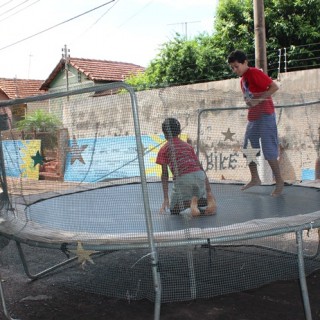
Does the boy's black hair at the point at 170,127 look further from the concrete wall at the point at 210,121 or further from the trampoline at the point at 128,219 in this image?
the trampoline at the point at 128,219

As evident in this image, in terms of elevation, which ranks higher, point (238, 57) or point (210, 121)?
point (238, 57)

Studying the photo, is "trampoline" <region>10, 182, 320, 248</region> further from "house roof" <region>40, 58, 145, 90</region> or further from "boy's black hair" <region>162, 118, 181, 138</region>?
"house roof" <region>40, 58, 145, 90</region>

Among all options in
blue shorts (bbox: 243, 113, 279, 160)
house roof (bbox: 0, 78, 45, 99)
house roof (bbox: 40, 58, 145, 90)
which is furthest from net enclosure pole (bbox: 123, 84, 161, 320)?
house roof (bbox: 0, 78, 45, 99)

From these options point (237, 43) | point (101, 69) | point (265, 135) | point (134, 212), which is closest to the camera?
point (134, 212)

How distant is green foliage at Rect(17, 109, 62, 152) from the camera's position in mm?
2564

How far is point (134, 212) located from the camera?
269 centimetres

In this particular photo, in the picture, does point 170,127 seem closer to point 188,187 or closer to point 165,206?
point 188,187

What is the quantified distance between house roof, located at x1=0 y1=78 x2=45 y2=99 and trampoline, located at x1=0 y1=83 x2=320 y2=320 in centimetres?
2398

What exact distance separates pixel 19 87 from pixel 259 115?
2619cm

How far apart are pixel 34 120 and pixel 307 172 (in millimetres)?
2569

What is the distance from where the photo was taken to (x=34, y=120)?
8.57 feet

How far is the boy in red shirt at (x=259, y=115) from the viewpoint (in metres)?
3.01

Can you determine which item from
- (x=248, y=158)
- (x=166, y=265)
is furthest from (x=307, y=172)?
(x=166, y=265)

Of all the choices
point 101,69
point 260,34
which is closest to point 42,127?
point 260,34
